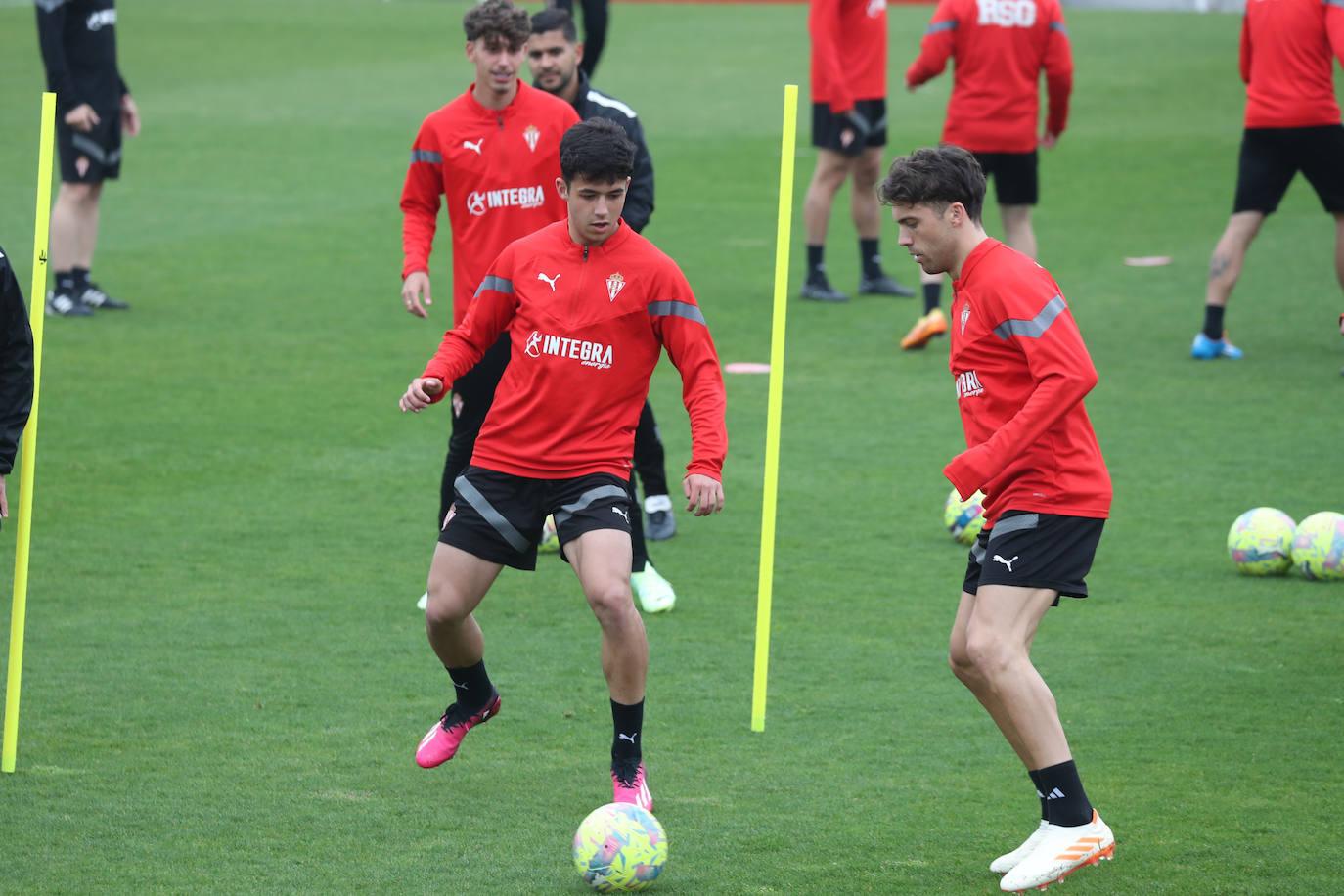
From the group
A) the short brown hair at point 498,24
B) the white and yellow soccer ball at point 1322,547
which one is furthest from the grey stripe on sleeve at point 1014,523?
the white and yellow soccer ball at point 1322,547

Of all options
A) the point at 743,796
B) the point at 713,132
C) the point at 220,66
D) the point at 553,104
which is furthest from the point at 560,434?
the point at 220,66

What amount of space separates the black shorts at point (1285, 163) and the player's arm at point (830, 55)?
8.87 ft

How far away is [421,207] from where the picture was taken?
724 centimetres

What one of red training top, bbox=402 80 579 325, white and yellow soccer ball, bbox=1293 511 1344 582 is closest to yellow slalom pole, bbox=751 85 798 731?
red training top, bbox=402 80 579 325

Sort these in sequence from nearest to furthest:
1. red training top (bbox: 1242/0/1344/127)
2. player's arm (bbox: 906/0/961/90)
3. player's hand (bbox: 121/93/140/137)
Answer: red training top (bbox: 1242/0/1344/127) < player's arm (bbox: 906/0/961/90) < player's hand (bbox: 121/93/140/137)

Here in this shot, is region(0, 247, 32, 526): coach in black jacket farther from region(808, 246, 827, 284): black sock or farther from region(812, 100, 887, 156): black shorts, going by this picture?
region(808, 246, 827, 284): black sock

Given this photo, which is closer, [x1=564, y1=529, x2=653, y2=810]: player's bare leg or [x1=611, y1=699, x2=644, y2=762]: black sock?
[x1=564, y1=529, x2=653, y2=810]: player's bare leg

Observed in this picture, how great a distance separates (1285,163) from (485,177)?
592cm

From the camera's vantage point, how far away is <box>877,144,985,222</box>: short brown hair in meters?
4.92

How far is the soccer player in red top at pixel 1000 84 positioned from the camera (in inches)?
462

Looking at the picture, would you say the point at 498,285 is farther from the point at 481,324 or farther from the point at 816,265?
the point at 816,265

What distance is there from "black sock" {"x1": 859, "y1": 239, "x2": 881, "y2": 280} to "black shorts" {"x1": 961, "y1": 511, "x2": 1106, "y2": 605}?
8576 mm

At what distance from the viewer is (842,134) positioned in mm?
12656

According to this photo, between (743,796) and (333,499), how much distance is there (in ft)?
12.5
